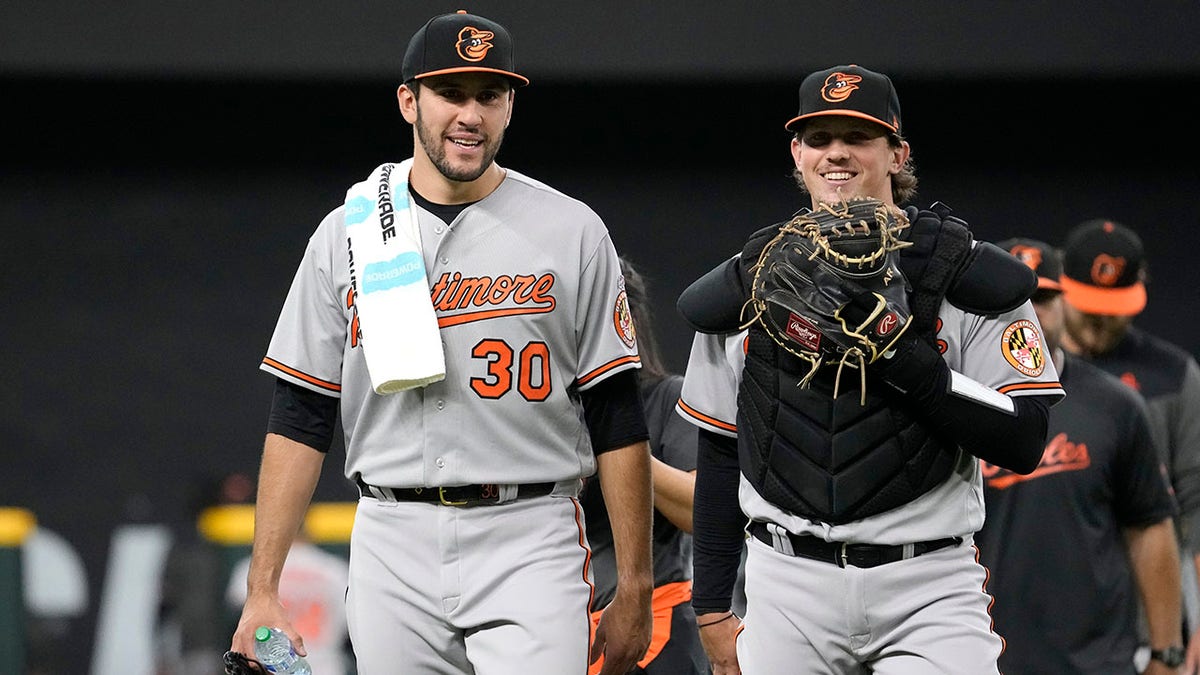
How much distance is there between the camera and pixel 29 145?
395 inches

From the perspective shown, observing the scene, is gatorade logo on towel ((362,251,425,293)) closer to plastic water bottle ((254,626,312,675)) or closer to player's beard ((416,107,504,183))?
player's beard ((416,107,504,183))

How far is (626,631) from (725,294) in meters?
0.68

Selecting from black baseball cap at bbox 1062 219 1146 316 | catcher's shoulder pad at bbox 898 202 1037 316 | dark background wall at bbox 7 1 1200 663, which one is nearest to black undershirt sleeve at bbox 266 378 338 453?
catcher's shoulder pad at bbox 898 202 1037 316

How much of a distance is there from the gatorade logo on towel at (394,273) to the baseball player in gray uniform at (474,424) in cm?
4

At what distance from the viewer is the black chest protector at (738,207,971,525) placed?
308cm

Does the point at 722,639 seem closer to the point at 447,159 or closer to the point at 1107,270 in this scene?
the point at 447,159

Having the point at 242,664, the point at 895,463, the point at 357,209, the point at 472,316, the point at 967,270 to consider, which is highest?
the point at 357,209

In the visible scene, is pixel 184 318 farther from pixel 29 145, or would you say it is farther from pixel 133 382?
pixel 29 145

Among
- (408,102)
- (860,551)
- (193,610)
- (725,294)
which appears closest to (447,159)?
(408,102)

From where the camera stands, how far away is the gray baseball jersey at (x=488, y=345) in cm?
331

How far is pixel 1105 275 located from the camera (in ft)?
17.6

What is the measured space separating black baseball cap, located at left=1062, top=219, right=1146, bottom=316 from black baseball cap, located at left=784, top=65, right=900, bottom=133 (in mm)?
2196

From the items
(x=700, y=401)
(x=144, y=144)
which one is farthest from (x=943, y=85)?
(x=700, y=401)

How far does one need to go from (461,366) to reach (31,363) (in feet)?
24.7
